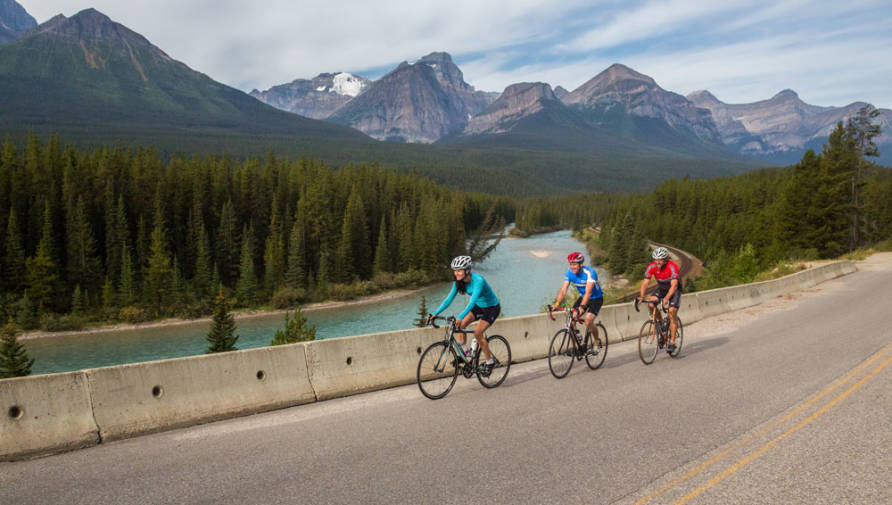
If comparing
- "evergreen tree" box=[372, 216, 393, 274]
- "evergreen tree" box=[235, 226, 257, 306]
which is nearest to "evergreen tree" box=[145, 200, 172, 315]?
"evergreen tree" box=[235, 226, 257, 306]

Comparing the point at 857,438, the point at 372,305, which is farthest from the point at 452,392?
the point at 372,305

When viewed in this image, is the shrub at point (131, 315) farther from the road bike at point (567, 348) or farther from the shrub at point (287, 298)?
the road bike at point (567, 348)

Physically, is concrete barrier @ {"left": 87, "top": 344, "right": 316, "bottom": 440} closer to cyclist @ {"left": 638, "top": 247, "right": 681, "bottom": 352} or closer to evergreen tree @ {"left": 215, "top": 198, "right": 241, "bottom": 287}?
cyclist @ {"left": 638, "top": 247, "right": 681, "bottom": 352}

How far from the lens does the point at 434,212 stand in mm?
92875

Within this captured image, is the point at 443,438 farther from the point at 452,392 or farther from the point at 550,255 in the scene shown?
the point at 550,255

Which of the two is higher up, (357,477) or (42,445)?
(42,445)

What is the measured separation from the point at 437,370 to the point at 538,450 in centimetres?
284

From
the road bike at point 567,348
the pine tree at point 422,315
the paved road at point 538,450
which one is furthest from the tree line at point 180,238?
the paved road at point 538,450

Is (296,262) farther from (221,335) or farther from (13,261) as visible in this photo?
(221,335)

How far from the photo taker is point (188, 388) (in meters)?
7.99

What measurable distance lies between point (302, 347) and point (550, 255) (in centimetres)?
9682

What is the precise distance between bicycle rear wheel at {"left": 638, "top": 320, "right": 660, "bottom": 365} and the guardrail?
15.1ft

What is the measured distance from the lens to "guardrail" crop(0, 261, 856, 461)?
6.79m

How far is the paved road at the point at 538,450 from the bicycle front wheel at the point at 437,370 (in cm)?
21
